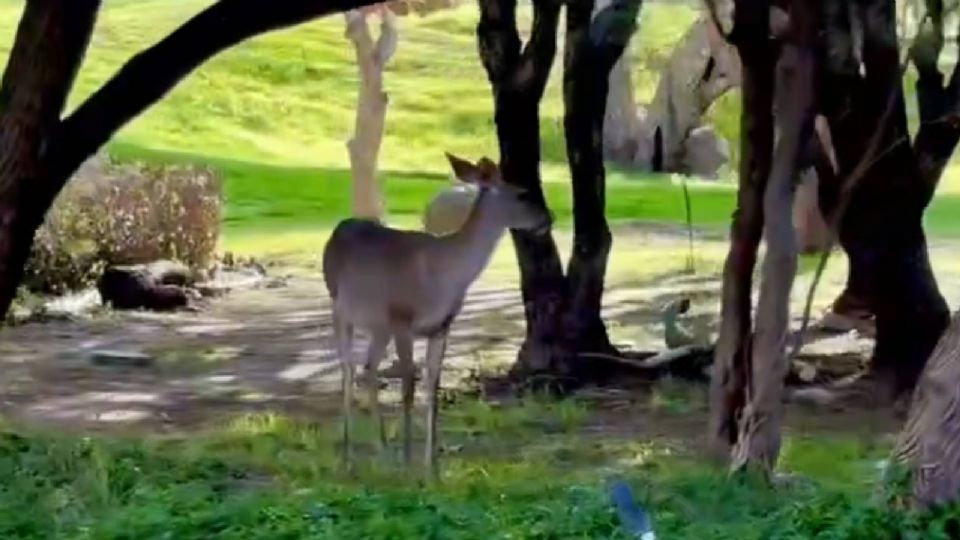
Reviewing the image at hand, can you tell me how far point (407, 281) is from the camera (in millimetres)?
8930

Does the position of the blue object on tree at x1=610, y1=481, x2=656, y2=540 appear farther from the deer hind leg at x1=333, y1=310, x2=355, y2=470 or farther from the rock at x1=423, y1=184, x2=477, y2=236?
the rock at x1=423, y1=184, x2=477, y2=236

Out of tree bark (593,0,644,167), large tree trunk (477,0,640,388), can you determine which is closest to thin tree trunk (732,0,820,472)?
large tree trunk (477,0,640,388)

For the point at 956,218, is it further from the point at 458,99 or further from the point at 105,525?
the point at 105,525

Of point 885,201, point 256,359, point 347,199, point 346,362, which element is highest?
point 885,201

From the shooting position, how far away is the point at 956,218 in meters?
28.0

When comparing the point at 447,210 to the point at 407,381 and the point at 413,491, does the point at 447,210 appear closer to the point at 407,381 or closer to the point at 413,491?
the point at 407,381

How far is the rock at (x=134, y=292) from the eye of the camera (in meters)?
17.2

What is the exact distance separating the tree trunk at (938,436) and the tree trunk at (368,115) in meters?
17.8

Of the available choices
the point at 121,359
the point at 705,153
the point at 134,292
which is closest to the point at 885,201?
the point at 121,359

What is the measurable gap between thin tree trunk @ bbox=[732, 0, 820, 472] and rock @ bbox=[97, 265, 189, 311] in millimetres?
10405

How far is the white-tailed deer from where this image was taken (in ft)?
29.3

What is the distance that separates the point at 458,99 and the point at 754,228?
30616 millimetres

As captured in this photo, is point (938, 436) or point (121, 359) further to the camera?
point (121, 359)

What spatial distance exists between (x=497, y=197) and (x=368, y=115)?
47.5 feet
